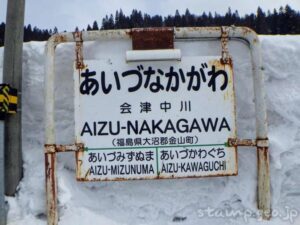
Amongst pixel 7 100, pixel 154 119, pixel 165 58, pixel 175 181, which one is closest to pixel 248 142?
pixel 175 181

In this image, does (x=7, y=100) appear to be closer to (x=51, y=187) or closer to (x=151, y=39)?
(x=51, y=187)

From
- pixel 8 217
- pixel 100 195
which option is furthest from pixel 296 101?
pixel 8 217

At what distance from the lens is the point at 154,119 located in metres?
4.06

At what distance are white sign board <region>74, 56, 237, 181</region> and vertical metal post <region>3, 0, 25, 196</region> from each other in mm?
626

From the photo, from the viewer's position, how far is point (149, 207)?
410cm

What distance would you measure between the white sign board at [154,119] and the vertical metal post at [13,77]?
0.63 m

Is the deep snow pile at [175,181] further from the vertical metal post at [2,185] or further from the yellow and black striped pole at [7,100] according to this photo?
the yellow and black striped pole at [7,100]

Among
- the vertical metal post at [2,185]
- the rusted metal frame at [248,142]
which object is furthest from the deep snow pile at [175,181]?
the rusted metal frame at [248,142]

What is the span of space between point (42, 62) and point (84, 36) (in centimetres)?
67

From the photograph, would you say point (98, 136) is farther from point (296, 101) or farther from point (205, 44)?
point (296, 101)

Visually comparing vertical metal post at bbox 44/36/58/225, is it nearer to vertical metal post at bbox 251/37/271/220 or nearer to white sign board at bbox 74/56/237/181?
white sign board at bbox 74/56/237/181

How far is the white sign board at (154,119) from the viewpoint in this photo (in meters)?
4.02

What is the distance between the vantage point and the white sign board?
13.2 ft

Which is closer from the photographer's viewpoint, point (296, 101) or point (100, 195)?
point (100, 195)
